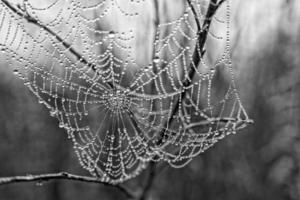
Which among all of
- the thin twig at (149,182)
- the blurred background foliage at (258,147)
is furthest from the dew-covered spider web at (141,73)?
the blurred background foliage at (258,147)

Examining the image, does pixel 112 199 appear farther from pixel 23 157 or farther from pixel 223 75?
pixel 223 75

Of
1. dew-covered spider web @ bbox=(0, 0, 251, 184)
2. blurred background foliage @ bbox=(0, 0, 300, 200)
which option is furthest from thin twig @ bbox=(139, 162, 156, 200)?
blurred background foliage @ bbox=(0, 0, 300, 200)

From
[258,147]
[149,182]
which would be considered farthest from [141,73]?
[258,147]

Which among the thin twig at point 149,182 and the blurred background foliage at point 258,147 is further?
the blurred background foliage at point 258,147

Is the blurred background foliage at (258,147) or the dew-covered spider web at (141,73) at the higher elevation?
the dew-covered spider web at (141,73)

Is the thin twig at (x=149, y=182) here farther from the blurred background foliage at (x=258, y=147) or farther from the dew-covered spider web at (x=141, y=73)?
the blurred background foliage at (x=258, y=147)

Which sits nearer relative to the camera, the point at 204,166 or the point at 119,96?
the point at 119,96

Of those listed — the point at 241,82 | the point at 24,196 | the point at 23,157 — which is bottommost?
the point at 24,196

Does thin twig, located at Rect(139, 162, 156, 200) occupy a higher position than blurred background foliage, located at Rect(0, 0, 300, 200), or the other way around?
thin twig, located at Rect(139, 162, 156, 200)

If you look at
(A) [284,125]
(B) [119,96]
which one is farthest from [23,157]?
(B) [119,96]

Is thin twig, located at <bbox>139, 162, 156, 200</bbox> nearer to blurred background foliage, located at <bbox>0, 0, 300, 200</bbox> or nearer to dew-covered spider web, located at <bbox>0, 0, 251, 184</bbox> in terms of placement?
dew-covered spider web, located at <bbox>0, 0, 251, 184</bbox>

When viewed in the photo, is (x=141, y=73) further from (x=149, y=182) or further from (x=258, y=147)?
(x=258, y=147)
